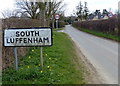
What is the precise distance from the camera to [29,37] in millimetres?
5117

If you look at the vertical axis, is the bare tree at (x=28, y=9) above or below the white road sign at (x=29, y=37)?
above

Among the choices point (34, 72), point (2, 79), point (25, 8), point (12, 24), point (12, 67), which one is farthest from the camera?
point (25, 8)

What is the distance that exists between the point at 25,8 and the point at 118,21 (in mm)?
15451

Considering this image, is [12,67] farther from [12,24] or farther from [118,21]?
[118,21]

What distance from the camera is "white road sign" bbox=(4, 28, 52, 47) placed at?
16.6ft

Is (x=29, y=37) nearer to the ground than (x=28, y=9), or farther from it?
nearer to the ground

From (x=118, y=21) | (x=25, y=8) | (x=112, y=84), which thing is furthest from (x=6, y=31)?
(x=25, y=8)

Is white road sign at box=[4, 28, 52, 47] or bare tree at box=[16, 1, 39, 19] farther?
bare tree at box=[16, 1, 39, 19]

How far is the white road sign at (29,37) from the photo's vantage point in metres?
5.06

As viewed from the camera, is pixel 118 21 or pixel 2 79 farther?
pixel 118 21

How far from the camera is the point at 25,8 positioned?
1054 inches

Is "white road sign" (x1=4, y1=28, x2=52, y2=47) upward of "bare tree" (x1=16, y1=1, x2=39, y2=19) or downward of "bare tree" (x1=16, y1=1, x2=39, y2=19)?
downward

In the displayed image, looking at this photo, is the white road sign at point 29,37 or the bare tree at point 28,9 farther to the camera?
the bare tree at point 28,9

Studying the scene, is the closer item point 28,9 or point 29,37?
point 29,37
